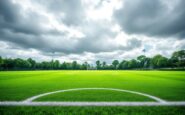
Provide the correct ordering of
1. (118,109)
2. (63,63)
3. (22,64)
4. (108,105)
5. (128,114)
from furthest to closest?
(63,63)
(22,64)
(108,105)
(118,109)
(128,114)

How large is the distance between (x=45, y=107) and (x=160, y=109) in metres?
4.66

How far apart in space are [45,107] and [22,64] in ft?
391

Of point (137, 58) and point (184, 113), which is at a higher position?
point (137, 58)

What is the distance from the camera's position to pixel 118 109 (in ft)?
16.9

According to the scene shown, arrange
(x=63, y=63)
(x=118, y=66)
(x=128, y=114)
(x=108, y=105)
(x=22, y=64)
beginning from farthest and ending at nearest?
(x=118, y=66) < (x=63, y=63) < (x=22, y=64) < (x=108, y=105) < (x=128, y=114)

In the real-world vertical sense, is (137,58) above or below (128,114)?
above

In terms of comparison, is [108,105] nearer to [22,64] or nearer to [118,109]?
[118,109]

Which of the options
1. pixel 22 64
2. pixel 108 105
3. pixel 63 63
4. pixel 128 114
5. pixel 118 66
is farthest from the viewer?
pixel 118 66

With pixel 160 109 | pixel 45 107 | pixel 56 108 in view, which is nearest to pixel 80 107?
pixel 56 108

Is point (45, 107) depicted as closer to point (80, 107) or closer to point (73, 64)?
point (80, 107)

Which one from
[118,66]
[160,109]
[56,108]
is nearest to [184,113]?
[160,109]

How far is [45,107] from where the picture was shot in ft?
17.7

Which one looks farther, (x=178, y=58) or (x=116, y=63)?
(x=116, y=63)

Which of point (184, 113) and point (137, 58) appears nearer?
point (184, 113)
